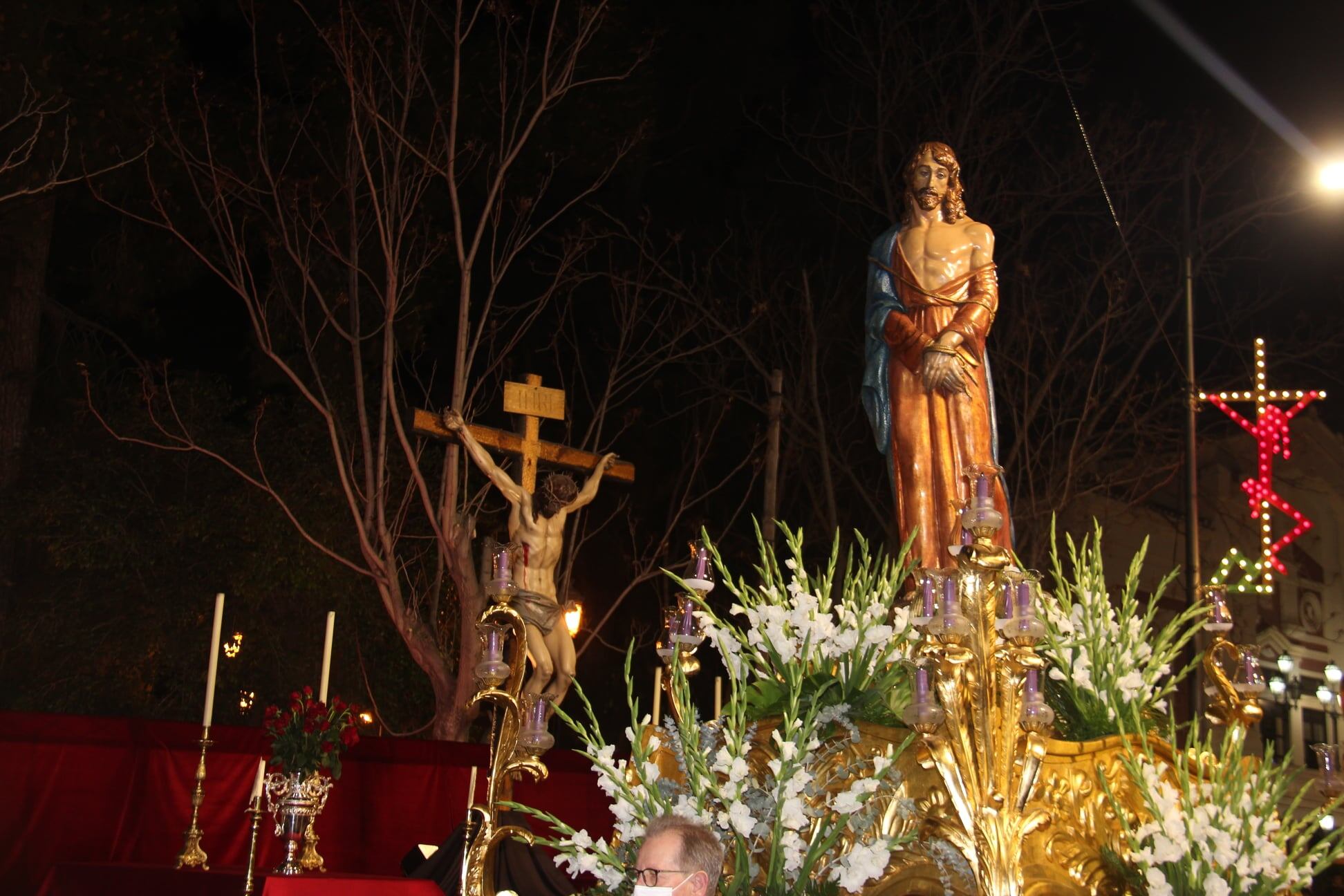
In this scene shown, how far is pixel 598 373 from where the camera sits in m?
20.0

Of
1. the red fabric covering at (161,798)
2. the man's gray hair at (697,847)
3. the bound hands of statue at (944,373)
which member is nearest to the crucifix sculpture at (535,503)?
the red fabric covering at (161,798)

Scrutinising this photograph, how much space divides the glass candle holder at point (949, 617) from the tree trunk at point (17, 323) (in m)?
13.4

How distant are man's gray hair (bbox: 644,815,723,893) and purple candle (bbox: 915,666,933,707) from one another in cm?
75

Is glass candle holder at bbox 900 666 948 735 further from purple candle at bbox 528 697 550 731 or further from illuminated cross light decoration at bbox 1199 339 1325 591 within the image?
illuminated cross light decoration at bbox 1199 339 1325 591

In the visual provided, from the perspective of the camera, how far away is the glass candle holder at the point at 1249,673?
396 centimetres

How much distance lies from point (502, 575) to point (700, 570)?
2.05ft

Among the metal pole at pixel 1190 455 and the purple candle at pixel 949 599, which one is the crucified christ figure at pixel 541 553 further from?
the purple candle at pixel 949 599

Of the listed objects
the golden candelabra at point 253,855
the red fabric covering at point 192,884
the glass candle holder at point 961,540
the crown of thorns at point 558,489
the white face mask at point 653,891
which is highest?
the crown of thorns at point 558,489

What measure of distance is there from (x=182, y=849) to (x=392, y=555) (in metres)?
5.86

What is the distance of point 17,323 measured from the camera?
49.1ft

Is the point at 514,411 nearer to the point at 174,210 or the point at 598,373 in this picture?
the point at 174,210

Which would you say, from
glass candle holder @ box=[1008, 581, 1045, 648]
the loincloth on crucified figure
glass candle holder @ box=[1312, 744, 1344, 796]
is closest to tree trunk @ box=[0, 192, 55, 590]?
the loincloth on crucified figure

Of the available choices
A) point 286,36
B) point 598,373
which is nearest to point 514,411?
point 286,36

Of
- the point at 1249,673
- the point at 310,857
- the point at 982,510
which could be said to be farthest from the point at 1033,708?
the point at 310,857
